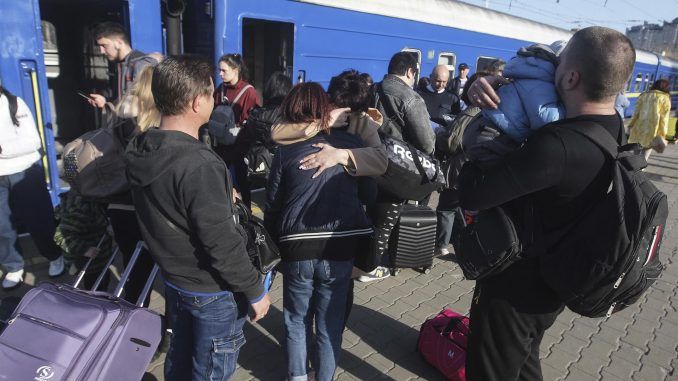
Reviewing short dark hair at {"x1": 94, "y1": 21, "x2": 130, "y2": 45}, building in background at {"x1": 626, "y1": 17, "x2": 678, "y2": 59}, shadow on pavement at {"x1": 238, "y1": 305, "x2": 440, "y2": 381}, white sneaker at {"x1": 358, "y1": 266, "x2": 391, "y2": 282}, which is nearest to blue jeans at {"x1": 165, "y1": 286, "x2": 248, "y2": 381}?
shadow on pavement at {"x1": 238, "y1": 305, "x2": 440, "y2": 381}

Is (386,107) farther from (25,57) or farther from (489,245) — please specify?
(25,57)

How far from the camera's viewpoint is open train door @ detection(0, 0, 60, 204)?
375cm

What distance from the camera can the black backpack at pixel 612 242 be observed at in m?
1.51

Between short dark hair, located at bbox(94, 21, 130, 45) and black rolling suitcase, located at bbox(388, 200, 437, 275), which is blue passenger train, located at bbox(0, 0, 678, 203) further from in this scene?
black rolling suitcase, located at bbox(388, 200, 437, 275)

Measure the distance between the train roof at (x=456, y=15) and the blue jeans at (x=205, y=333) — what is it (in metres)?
4.75

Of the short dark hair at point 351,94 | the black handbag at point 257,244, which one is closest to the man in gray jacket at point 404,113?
the short dark hair at point 351,94

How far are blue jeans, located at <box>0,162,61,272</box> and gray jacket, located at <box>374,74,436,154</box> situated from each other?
2758mm

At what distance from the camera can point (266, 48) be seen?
23.2 ft

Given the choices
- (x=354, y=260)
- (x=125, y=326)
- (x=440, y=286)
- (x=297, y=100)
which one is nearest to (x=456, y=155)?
(x=440, y=286)

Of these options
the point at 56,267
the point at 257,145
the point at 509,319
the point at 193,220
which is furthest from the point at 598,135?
the point at 56,267

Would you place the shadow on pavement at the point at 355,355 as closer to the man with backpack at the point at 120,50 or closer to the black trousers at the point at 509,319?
the black trousers at the point at 509,319

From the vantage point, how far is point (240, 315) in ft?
6.59

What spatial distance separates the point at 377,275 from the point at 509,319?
7.69 ft

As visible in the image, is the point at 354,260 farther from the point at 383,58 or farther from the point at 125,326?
the point at 383,58
